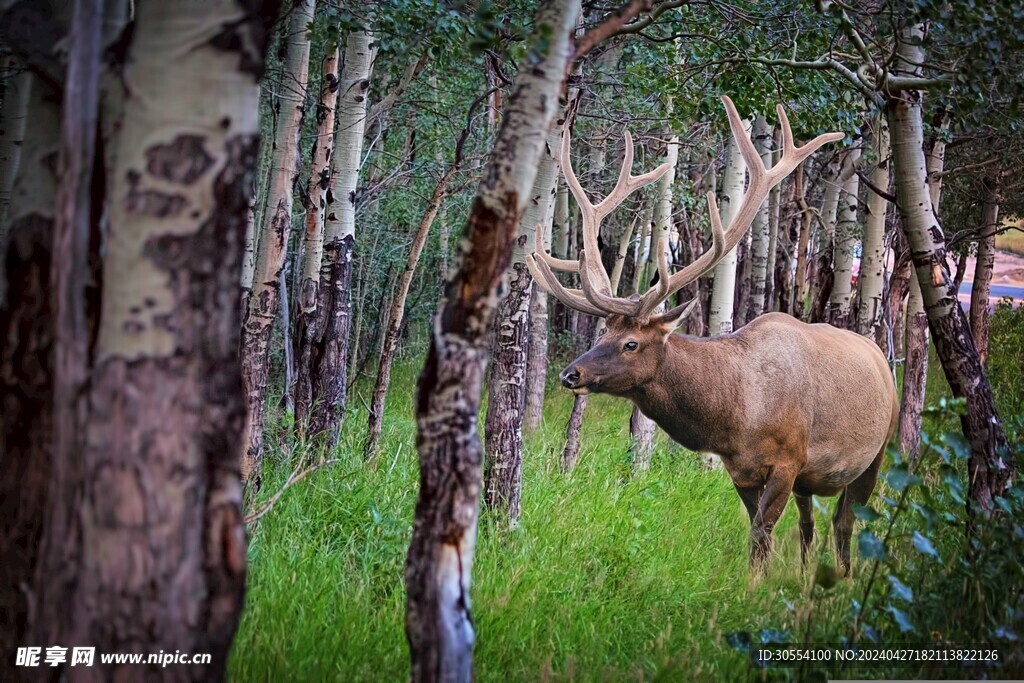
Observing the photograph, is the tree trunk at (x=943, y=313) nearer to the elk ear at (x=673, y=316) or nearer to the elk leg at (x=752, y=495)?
the elk leg at (x=752, y=495)

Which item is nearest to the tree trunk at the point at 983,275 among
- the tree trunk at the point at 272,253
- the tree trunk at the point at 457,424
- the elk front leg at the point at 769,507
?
the elk front leg at the point at 769,507

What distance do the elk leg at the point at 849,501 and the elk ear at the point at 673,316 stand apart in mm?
1962

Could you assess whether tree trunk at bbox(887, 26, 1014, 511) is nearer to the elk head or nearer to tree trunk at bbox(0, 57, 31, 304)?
the elk head

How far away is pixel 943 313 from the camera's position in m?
5.89

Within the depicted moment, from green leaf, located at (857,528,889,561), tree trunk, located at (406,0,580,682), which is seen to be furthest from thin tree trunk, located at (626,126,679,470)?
tree trunk, located at (406,0,580,682)

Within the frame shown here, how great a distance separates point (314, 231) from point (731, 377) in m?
3.23

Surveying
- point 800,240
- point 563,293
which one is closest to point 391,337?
point 563,293

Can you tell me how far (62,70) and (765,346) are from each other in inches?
201

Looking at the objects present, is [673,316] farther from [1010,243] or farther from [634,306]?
[1010,243]

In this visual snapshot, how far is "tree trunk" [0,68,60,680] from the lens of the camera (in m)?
2.36

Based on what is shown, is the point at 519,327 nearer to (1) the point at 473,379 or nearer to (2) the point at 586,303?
(2) the point at 586,303

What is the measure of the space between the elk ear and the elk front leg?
115 cm

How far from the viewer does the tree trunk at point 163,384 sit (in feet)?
6.44

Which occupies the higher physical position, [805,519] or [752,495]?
[752,495]
